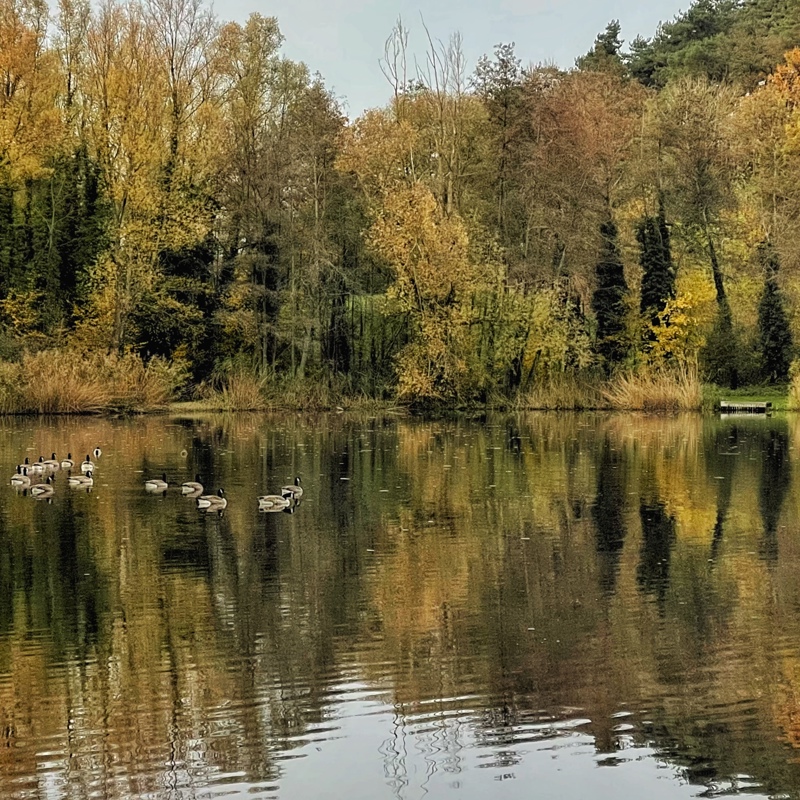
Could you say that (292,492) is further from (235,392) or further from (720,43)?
(720,43)

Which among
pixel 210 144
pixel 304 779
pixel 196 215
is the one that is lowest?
pixel 304 779

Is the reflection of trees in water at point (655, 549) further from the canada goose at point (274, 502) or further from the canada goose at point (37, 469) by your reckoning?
the canada goose at point (37, 469)

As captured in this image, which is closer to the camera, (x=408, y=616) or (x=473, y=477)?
(x=408, y=616)

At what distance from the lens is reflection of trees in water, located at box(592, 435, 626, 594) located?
1502 centimetres

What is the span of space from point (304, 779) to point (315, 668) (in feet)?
7.89

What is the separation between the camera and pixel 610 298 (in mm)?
53500

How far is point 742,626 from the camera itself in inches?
470

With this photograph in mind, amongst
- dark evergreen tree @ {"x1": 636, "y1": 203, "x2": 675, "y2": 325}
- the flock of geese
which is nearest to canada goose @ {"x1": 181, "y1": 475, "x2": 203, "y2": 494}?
the flock of geese

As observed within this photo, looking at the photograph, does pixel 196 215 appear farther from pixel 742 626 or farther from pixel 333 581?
pixel 742 626

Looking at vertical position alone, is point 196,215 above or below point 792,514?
above

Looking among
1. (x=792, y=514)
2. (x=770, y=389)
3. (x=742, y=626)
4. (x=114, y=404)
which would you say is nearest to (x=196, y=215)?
(x=114, y=404)

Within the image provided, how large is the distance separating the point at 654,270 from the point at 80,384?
25116 millimetres

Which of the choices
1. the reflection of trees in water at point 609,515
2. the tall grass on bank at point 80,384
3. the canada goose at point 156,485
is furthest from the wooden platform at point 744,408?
the canada goose at point 156,485

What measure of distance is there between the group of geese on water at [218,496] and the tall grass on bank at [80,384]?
1891cm
